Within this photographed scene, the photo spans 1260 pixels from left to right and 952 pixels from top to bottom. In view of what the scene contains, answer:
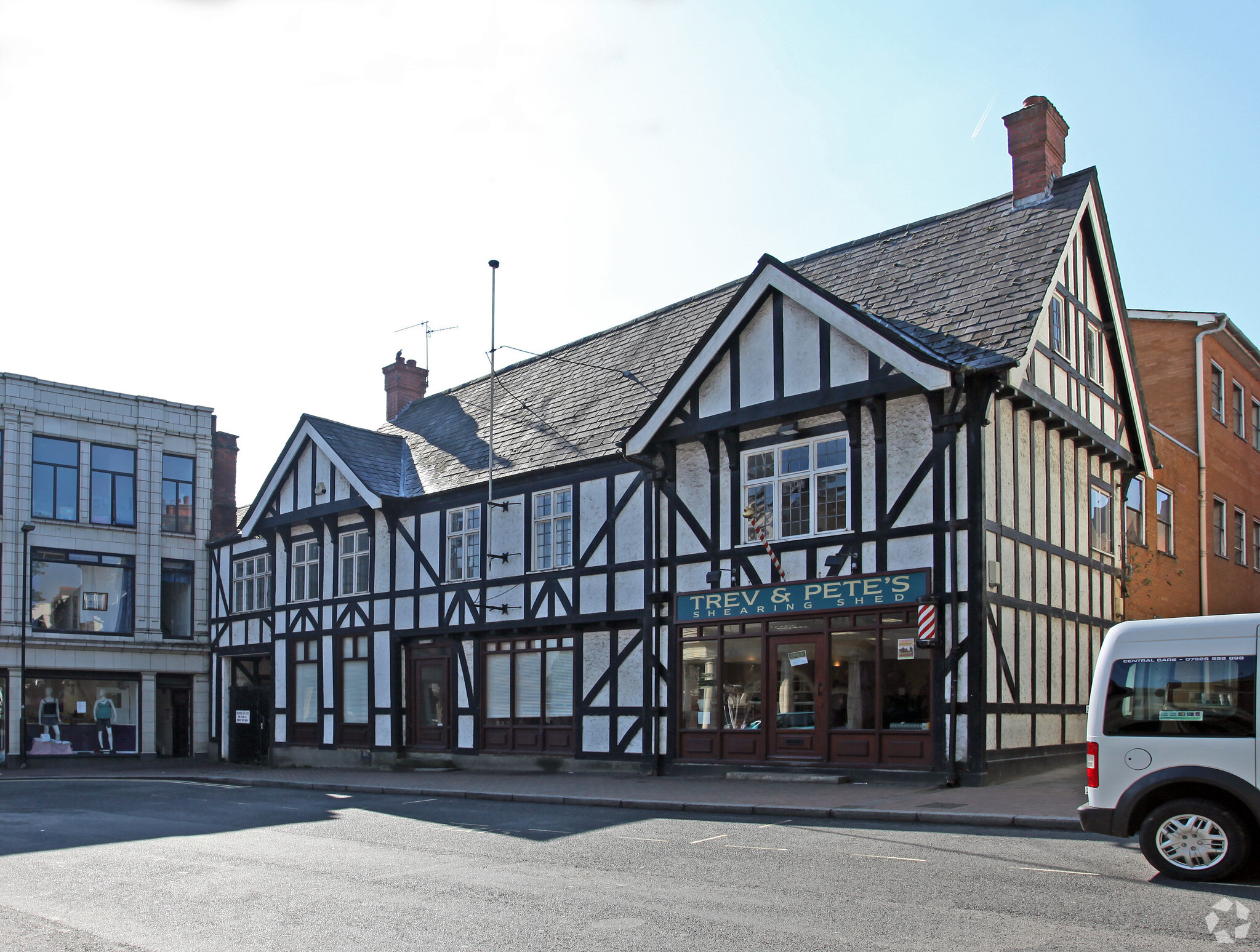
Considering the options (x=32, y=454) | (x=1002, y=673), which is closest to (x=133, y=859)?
(x=1002, y=673)

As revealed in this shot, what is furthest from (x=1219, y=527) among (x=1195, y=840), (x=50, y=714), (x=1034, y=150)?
(x=50, y=714)

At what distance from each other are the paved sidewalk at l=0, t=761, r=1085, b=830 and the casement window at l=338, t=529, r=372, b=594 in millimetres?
4708

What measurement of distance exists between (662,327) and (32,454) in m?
18.9

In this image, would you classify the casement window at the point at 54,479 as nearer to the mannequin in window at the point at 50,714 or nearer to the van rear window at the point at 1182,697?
the mannequin in window at the point at 50,714

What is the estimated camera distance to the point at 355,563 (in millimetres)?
28312

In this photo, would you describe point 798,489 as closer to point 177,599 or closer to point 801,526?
point 801,526

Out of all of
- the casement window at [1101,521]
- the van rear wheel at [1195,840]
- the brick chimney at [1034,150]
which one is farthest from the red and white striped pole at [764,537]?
the van rear wheel at [1195,840]

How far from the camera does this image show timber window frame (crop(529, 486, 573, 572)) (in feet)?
75.8

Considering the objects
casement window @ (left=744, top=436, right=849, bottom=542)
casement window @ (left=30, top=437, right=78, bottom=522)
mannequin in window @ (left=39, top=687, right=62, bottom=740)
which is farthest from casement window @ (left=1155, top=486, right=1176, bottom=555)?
mannequin in window @ (left=39, top=687, right=62, bottom=740)

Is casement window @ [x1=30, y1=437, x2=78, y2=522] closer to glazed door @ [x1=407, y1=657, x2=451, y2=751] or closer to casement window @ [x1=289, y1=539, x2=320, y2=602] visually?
casement window @ [x1=289, y1=539, x2=320, y2=602]

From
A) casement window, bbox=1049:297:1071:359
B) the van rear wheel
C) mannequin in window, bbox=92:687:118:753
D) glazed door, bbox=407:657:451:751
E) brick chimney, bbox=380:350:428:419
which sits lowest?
mannequin in window, bbox=92:687:118:753

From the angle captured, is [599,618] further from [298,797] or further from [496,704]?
[298,797]

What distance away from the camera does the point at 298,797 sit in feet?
62.8

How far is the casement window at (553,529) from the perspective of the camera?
2311 centimetres
